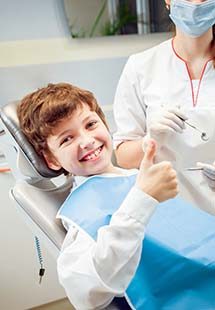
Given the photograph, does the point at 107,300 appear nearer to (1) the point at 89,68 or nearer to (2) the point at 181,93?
(2) the point at 181,93

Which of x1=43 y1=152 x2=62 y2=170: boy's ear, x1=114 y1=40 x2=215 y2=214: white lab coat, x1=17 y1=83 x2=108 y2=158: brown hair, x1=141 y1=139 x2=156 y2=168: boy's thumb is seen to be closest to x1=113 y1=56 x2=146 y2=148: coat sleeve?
x1=114 y1=40 x2=215 y2=214: white lab coat

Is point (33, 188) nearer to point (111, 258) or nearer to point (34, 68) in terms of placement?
point (111, 258)

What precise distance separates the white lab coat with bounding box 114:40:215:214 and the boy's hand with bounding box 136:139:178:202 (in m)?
0.41

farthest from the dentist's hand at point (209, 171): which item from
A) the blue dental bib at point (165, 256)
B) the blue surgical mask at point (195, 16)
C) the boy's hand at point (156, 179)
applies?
Answer: the blue surgical mask at point (195, 16)

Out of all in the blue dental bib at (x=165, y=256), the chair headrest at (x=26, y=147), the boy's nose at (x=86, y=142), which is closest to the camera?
the blue dental bib at (x=165, y=256)

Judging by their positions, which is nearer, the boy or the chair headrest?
the boy

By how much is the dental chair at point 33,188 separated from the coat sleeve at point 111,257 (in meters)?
0.22

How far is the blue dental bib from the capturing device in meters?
0.93

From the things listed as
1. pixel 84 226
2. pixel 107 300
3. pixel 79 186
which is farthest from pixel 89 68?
pixel 107 300

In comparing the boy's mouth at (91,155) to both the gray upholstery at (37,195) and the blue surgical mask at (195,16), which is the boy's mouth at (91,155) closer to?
the gray upholstery at (37,195)

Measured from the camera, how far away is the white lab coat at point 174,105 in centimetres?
127

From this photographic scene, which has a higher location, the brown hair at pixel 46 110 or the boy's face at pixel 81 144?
the brown hair at pixel 46 110

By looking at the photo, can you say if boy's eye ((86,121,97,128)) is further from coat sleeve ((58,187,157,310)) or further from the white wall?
the white wall

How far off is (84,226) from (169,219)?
0.90 ft
